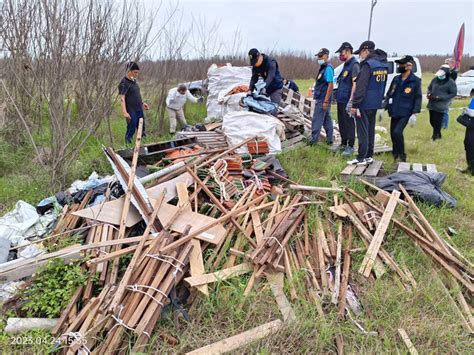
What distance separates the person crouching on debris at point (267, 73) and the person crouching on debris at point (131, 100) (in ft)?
7.30

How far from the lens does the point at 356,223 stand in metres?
3.37

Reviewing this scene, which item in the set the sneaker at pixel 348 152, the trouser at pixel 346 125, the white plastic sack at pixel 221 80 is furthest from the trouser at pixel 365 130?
the white plastic sack at pixel 221 80

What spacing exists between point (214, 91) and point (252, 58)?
8.55ft

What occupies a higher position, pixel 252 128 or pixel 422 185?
pixel 252 128

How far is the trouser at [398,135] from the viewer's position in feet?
18.2

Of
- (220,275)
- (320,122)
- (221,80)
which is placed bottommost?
(220,275)

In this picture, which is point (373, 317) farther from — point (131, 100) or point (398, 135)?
point (131, 100)

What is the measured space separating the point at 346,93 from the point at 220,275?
4.16 m

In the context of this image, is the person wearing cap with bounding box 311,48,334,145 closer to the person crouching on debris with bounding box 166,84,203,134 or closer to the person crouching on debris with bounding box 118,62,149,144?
the person crouching on debris with bounding box 166,84,203,134

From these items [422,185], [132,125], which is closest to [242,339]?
[422,185]

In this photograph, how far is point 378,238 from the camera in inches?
123

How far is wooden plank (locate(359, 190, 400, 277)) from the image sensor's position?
2.88 metres

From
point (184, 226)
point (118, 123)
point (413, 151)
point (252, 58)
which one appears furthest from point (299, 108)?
point (184, 226)

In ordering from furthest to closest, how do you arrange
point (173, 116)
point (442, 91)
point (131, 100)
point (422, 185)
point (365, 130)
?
point (173, 116), point (442, 91), point (131, 100), point (365, 130), point (422, 185)
